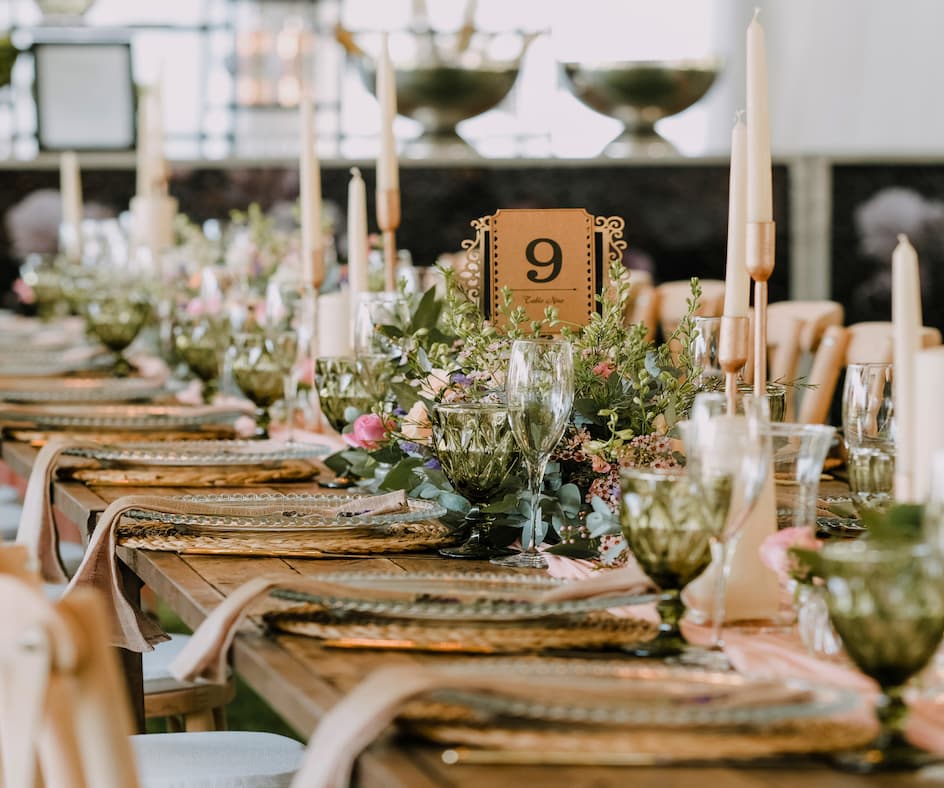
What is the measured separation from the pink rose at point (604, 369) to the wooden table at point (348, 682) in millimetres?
244

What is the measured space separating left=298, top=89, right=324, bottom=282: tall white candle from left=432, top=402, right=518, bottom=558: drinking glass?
104 cm

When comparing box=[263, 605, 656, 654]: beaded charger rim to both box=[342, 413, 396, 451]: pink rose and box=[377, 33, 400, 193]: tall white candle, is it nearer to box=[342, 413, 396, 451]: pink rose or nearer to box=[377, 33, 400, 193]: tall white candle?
box=[342, 413, 396, 451]: pink rose

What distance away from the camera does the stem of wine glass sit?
5.19ft

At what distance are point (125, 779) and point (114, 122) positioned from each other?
5.67 metres

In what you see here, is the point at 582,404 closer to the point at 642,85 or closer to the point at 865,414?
the point at 865,414

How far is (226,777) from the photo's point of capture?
171 centimetres

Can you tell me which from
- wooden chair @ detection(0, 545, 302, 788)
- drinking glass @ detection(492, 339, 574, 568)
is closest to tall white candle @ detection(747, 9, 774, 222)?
drinking glass @ detection(492, 339, 574, 568)

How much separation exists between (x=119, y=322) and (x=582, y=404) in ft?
6.92

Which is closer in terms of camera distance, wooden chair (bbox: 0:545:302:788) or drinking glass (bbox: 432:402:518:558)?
wooden chair (bbox: 0:545:302:788)

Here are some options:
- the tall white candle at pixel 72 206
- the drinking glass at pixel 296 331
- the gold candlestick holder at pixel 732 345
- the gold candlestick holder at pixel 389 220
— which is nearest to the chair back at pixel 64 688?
the gold candlestick holder at pixel 732 345

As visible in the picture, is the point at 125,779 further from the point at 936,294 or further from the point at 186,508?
the point at 936,294

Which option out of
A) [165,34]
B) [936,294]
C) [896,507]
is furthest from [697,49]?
[896,507]

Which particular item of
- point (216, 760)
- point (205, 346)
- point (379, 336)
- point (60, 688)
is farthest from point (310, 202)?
point (60, 688)

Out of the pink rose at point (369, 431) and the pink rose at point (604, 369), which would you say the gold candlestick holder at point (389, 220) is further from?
the pink rose at point (604, 369)
